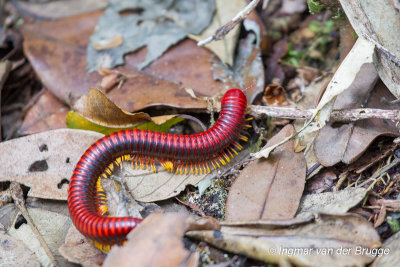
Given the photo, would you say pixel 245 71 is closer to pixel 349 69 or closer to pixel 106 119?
pixel 349 69

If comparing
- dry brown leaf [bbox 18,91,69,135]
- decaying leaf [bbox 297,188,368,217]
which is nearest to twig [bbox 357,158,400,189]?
decaying leaf [bbox 297,188,368,217]

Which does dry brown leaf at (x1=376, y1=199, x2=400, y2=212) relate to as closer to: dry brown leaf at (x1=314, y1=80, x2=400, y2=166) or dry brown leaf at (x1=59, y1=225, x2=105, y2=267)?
dry brown leaf at (x1=314, y1=80, x2=400, y2=166)

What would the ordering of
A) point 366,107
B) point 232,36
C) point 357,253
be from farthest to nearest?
Answer: 1. point 232,36
2. point 366,107
3. point 357,253

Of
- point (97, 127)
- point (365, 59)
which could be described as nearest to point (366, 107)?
point (365, 59)

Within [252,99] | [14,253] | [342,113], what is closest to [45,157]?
[14,253]

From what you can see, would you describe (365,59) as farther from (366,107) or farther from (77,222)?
(77,222)

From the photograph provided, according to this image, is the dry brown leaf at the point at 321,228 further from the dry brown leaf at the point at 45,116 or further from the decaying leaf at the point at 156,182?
the dry brown leaf at the point at 45,116
